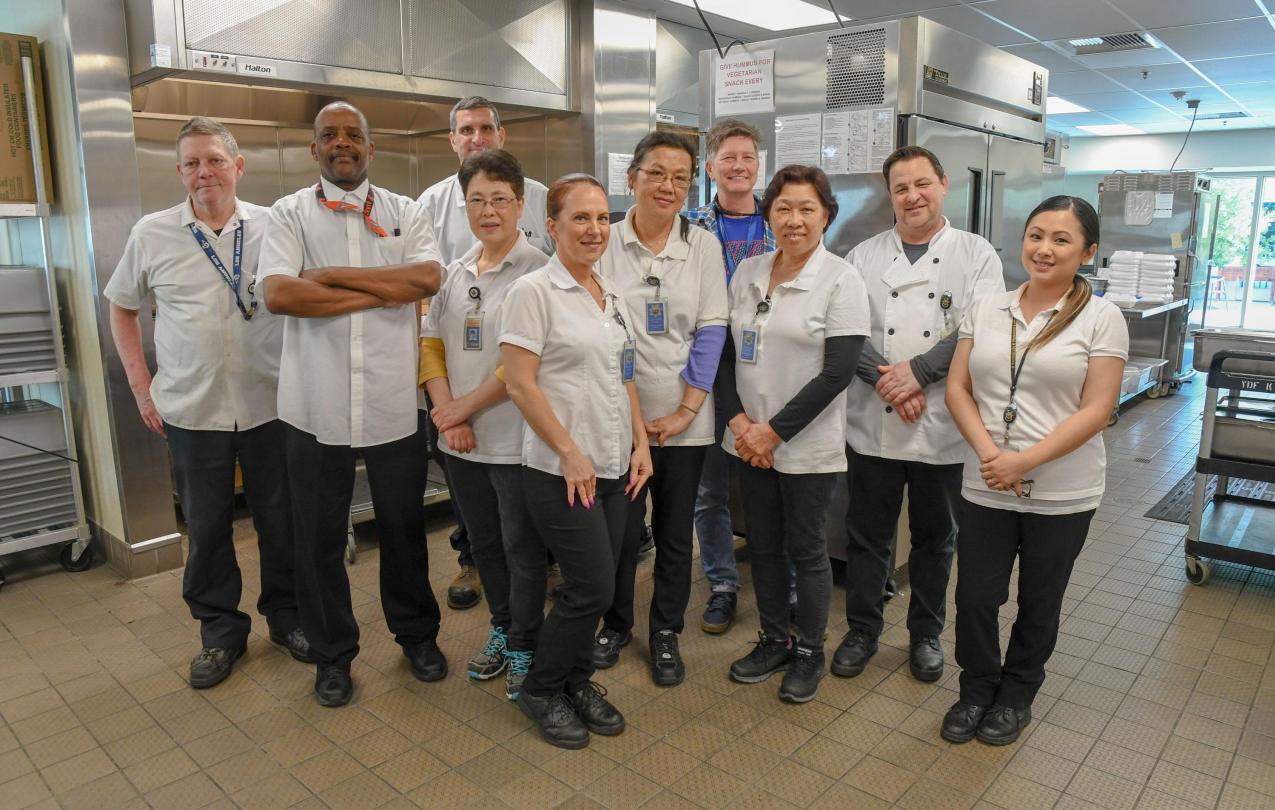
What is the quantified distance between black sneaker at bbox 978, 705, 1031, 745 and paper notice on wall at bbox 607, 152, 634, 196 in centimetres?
338

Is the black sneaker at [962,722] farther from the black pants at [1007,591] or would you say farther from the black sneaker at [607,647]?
the black sneaker at [607,647]

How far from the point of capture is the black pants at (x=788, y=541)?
2.62 meters

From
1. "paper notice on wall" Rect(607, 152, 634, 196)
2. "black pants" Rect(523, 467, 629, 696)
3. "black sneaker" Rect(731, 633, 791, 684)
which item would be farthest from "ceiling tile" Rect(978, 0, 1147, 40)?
"black pants" Rect(523, 467, 629, 696)

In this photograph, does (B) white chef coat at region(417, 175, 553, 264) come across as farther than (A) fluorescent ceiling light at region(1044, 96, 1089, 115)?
No

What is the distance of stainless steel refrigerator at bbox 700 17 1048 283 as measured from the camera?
3.40 m

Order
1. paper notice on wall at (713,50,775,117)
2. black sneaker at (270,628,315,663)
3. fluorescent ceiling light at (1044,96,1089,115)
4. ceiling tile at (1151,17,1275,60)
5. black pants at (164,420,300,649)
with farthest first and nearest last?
fluorescent ceiling light at (1044,96,1089,115) → ceiling tile at (1151,17,1275,60) → paper notice on wall at (713,50,775,117) → black sneaker at (270,628,315,663) → black pants at (164,420,300,649)

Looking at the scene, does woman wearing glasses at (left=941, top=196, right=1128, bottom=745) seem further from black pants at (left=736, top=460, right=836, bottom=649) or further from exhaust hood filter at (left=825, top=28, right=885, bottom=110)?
exhaust hood filter at (left=825, top=28, right=885, bottom=110)

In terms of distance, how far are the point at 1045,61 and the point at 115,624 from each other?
8.51 m

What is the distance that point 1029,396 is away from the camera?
2289 millimetres

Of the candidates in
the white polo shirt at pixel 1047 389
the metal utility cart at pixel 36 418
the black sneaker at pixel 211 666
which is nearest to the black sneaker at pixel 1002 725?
the white polo shirt at pixel 1047 389

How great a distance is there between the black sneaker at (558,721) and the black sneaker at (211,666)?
1081 mm

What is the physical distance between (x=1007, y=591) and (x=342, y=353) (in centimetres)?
196

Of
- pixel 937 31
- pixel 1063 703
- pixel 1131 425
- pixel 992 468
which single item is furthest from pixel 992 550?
pixel 1131 425

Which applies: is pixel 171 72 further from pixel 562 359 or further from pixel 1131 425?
pixel 1131 425
